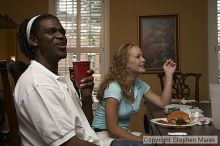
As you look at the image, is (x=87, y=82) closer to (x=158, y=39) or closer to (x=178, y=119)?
(x=178, y=119)

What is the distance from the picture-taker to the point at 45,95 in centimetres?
109

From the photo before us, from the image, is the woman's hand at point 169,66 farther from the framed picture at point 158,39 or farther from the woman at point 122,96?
the framed picture at point 158,39

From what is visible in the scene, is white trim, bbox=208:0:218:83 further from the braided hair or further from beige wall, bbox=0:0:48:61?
the braided hair

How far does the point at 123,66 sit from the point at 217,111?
2.73ft

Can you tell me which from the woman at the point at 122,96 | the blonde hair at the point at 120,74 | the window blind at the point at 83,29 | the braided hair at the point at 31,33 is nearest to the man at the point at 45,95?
the braided hair at the point at 31,33

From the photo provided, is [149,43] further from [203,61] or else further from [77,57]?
[77,57]

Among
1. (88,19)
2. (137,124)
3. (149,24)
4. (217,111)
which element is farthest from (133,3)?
(217,111)

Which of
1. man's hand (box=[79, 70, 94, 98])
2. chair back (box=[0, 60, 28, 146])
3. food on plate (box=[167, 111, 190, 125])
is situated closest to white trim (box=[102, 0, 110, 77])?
food on plate (box=[167, 111, 190, 125])

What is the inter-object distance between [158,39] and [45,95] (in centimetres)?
365

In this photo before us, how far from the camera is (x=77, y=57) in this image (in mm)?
4848

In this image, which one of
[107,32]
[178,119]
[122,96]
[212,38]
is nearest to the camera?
[178,119]

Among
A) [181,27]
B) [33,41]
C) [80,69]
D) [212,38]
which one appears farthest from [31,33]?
[212,38]

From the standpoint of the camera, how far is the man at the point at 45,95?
1.08 m

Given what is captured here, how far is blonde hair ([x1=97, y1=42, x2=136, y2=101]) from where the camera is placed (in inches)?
78.9
